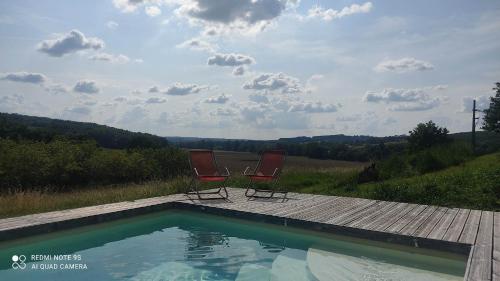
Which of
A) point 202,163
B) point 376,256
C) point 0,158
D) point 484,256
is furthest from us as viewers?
point 0,158

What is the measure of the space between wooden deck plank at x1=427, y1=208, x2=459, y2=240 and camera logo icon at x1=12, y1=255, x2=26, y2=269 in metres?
4.28

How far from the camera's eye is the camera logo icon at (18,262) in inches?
159

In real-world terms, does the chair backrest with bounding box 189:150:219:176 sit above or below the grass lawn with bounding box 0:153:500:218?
above

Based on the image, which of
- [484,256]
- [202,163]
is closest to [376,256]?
[484,256]

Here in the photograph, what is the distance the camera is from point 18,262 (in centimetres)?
414

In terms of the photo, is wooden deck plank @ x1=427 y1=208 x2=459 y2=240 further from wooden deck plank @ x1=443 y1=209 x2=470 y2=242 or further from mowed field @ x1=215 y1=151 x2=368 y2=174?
mowed field @ x1=215 y1=151 x2=368 y2=174

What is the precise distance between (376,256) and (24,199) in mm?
5279

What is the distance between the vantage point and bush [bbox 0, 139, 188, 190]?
9.84 m

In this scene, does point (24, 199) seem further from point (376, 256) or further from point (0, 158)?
point (376, 256)

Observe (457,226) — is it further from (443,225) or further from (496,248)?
(496,248)

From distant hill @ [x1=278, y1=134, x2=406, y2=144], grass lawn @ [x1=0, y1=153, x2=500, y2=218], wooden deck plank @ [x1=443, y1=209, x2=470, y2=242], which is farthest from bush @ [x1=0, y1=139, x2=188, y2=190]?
distant hill @ [x1=278, y1=134, x2=406, y2=144]

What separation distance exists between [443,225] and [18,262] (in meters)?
4.85

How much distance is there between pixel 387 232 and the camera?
184 inches

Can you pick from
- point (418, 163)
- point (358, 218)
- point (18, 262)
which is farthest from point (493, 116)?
point (18, 262)
